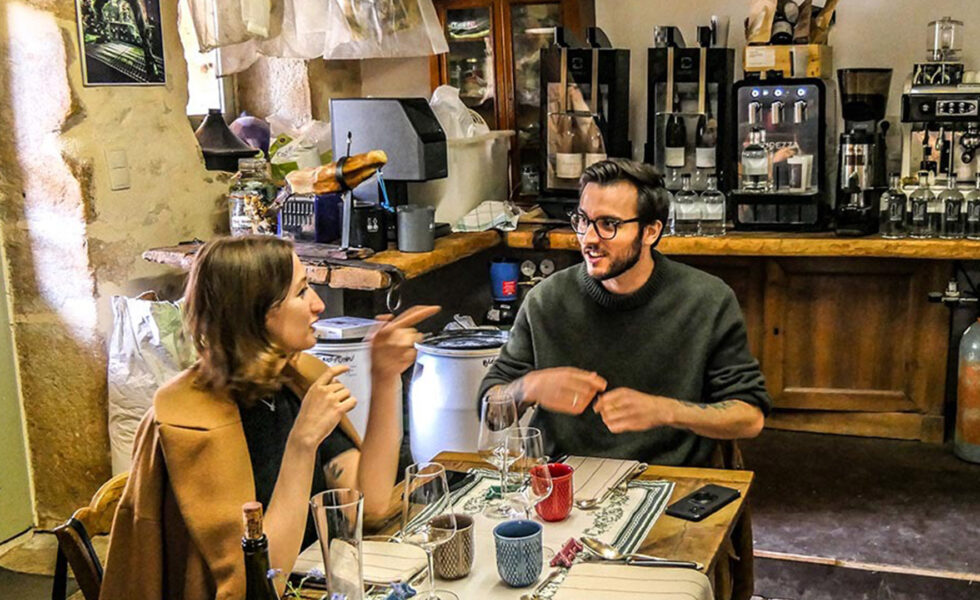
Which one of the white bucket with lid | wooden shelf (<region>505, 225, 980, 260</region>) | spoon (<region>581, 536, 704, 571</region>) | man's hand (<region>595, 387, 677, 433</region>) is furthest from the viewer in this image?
wooden shelf (<region>505, 225, 980, 260</region>)

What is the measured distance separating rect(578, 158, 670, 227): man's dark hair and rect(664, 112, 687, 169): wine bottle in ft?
5.85

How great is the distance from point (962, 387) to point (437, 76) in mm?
2571

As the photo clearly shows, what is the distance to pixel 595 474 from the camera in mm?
2025

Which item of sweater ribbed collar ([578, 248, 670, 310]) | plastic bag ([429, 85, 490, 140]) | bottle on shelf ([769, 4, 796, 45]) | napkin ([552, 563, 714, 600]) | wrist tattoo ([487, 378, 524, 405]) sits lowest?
napkin ([552, 563, 714, 600])

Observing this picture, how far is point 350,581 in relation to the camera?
1.37 meters

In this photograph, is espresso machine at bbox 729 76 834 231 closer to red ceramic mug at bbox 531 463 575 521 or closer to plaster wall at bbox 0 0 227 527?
plaster wall at bbox 0 0 227 527

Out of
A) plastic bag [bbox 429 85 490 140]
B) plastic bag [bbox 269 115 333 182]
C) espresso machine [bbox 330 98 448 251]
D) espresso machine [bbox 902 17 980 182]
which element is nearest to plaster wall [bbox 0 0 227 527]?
plastic bag [bbox 269 115 333 182]

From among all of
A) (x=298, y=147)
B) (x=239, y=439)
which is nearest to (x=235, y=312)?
(x=239, y=439)

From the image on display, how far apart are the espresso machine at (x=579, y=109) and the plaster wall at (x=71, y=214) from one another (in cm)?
146

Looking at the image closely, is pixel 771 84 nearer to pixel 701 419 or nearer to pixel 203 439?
pixel 701 419

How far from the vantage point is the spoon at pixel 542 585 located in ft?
5.03

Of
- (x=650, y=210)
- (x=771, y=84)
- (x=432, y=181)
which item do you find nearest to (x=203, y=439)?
(x=650, y=210)

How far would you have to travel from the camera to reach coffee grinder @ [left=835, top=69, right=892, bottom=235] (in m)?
4.07

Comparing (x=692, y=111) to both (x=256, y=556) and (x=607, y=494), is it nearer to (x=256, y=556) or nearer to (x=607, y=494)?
(x=607, y=494)
